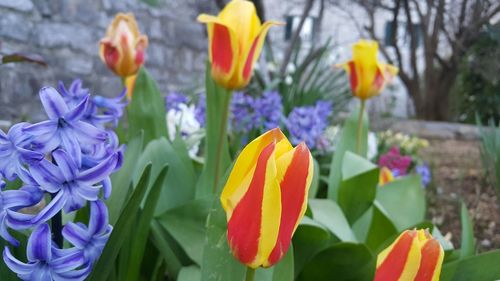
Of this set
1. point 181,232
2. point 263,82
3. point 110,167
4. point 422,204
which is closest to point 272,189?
point 110,167

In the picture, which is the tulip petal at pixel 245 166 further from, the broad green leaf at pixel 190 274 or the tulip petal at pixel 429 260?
the broad green leaf at pixel 190 274

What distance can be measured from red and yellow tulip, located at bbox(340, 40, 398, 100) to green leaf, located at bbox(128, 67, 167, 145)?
589 mm

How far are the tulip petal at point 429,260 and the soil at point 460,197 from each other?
76cm

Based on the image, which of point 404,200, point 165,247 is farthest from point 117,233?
point 404,200

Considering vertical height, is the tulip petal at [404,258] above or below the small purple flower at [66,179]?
below

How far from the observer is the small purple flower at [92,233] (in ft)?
1.93

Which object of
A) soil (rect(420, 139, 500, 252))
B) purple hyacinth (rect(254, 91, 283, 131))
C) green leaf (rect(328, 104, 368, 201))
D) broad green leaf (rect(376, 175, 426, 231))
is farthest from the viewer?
soil (rect(420, 139, 500, 252))

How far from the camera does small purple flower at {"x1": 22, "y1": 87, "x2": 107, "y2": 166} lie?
0.56 meters

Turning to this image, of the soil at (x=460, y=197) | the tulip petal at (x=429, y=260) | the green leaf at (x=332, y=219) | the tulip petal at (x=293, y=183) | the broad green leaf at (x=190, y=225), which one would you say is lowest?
the soil at (x=460, y=197)

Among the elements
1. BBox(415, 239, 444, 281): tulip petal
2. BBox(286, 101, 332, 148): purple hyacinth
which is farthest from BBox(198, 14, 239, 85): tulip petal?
BBox(286, 101, 332, 148): purple hyacinth

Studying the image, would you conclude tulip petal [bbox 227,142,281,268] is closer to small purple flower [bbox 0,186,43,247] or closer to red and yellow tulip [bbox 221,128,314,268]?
red and yellow tulip [bbox 221,128,314,268]

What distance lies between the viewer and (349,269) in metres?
0.90

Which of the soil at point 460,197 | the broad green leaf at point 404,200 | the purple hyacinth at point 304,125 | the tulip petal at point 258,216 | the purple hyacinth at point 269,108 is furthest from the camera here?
the soil at point 460,197

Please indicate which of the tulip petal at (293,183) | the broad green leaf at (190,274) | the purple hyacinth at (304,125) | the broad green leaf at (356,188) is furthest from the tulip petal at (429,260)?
the purple hyacinth at (304,125)
